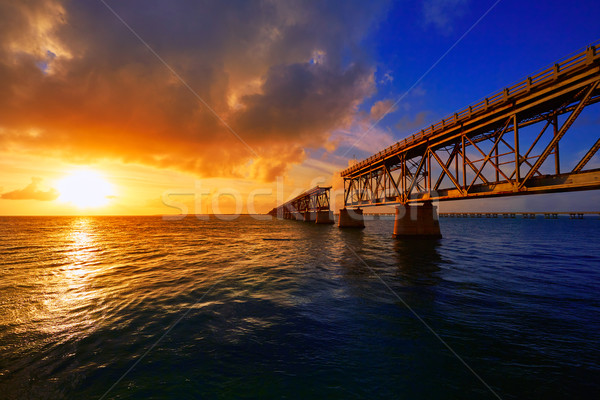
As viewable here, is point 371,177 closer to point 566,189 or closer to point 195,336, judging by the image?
point 566,189

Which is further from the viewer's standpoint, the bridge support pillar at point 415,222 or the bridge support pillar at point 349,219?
the bridge support pillar at point 349,219

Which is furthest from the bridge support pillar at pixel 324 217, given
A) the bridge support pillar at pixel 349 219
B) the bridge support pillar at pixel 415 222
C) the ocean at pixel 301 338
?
the ocean at pixel 301 338

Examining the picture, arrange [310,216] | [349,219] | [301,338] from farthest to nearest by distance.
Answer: [310,216]
[349,219]
[301,338]

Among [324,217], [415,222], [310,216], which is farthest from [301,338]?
[310,216]

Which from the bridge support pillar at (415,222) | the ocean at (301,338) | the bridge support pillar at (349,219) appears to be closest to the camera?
the ocean at (301,338)

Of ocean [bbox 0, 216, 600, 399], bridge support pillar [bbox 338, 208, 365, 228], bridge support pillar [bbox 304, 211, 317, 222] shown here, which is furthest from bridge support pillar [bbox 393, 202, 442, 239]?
bridge support pillar [bbox 304, 211, 317, 222]

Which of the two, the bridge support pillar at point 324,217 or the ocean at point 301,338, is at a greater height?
the bridge support pillar at point 324,217

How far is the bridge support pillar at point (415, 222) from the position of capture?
34.8 metres

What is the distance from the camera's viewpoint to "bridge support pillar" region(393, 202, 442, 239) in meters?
34.8

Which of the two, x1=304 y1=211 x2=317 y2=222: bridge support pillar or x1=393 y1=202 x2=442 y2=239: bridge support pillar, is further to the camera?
x1=304 y1=211 x2=317 y2=222: bridge support pillar

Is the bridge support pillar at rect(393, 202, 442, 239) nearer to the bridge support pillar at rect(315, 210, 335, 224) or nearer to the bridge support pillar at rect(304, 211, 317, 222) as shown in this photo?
the bridge support pillar at rect(315, 210, 335, 224)

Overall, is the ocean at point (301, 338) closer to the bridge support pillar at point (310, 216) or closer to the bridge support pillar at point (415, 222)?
the bridge support pillar at point (415, 222)

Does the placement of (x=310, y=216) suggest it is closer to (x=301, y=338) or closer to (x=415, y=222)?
(x=415, y=222)

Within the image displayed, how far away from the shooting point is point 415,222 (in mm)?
35000
